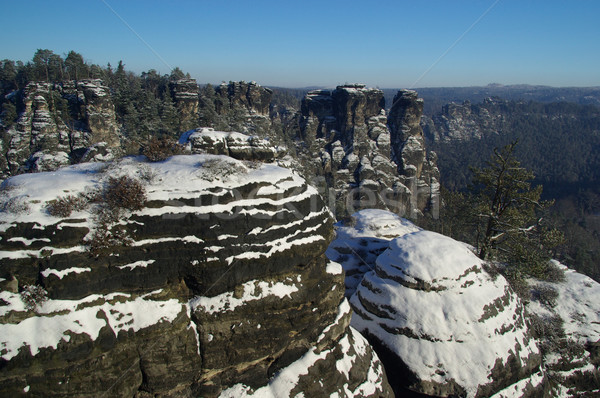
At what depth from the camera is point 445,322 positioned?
57.7 feet

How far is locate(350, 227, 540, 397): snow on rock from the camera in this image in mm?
16516

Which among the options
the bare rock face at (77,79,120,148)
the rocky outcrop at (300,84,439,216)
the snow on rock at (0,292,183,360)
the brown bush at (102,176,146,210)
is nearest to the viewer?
Answer: the snow on rock at (0,292,183,360)

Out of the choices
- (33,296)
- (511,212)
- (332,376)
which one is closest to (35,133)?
(33,296)

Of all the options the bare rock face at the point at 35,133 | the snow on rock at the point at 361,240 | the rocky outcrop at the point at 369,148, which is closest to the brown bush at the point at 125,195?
the snow on rock at the point at 361,240

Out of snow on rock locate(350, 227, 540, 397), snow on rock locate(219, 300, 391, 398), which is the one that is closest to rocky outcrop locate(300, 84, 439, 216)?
snow on rock locate(350, 227, 540, 397)

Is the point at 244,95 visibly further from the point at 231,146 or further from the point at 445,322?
the point at 445,322

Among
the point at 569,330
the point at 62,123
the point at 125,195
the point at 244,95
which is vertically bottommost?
the point at 569,330

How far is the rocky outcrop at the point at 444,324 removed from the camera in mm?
16500

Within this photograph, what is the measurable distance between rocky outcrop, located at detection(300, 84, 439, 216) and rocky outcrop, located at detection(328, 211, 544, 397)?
2781 inches

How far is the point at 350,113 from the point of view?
105250mm

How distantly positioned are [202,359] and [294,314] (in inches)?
152

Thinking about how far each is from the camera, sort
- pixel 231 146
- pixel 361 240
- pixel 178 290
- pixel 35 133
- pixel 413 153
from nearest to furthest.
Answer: pixel 178 290
pixel 231 146
pixel 361 240
pixel 35 133
pixel 413 153

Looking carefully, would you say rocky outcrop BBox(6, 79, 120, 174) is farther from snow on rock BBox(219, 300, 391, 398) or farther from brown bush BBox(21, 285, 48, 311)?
snow on rock BBox(219, 300, 391, 398)

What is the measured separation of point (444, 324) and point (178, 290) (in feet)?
47.4
